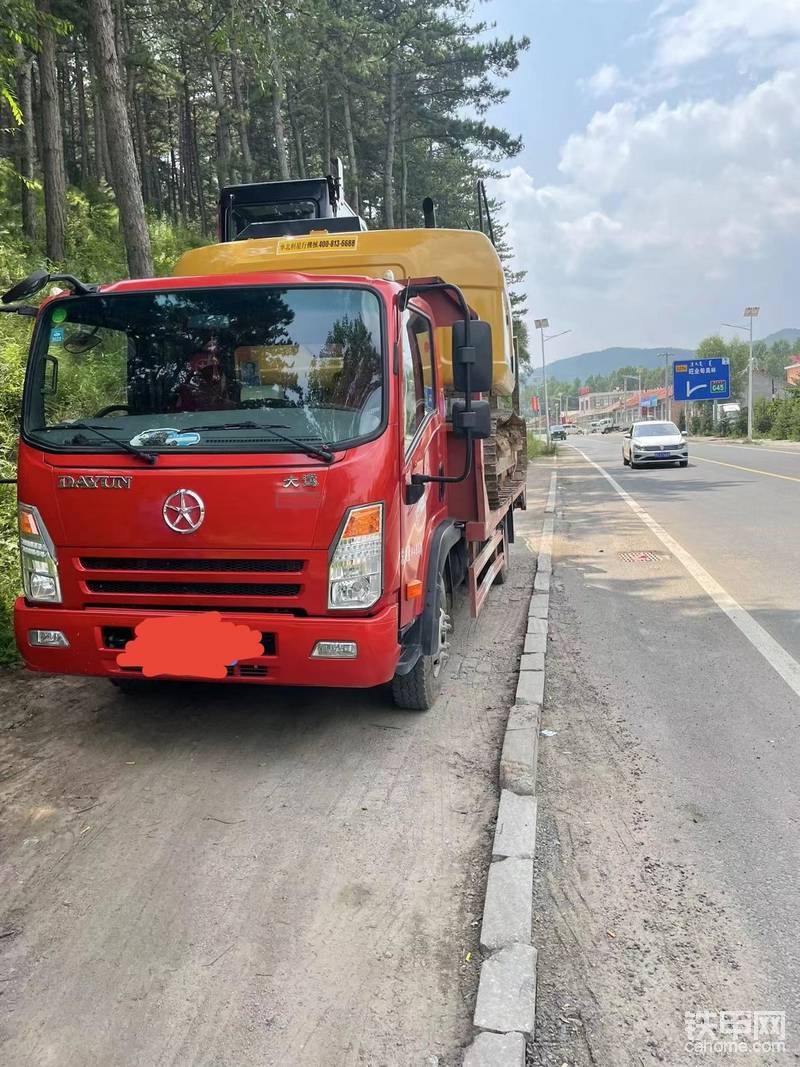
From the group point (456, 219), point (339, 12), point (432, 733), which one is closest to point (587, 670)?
point (432, 733)

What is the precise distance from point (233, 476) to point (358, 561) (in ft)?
2.32

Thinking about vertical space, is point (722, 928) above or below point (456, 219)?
below

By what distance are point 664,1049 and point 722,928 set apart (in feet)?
2.01

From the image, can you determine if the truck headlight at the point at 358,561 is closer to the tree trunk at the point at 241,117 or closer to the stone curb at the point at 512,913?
the stone curb at the point at 512,913

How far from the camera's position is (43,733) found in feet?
14.2

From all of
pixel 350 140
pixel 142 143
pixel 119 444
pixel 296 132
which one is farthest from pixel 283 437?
pixel 296 132

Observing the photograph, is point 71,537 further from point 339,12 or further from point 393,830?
point 339,12

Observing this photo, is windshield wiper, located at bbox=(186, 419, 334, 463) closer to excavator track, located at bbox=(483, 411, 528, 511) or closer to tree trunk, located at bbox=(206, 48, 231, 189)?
excavator track, located at bbox=(483, 411, 528, 511)

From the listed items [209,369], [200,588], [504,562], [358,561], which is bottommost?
[504,562]

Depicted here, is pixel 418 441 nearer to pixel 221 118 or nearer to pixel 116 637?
pixel 116 637

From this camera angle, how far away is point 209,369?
3930 mm

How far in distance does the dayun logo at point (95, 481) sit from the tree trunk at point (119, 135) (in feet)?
26.5

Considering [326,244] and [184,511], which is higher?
[326,244]

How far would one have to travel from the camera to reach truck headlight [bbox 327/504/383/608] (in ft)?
11.5
